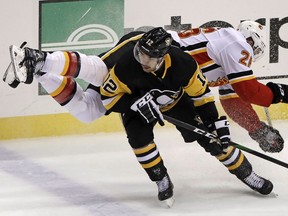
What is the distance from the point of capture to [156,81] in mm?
3232

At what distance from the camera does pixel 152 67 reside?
3145mm

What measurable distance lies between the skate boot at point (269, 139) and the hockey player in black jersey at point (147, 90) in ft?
0.74

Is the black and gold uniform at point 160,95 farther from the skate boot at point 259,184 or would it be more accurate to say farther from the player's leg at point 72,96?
the player's leg at point 72,96

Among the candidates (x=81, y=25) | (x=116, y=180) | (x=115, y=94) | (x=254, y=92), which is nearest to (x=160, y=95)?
(x=115, y=94)

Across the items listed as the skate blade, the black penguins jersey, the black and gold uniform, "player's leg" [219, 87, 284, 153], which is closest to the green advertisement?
"player's leg" [219, 87, 284, 153]

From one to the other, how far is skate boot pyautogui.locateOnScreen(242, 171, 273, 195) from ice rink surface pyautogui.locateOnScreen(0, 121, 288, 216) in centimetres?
3

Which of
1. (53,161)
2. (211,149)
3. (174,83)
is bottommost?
(53,161)

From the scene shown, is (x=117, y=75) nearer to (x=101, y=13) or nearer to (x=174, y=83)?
(x=174, y=83)

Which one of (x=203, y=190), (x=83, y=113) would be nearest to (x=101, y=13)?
(x=83, y=113)

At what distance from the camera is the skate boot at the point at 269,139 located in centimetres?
363

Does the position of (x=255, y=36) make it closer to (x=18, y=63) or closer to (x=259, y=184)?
(x=259, y=184)

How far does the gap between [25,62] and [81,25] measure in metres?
1.75

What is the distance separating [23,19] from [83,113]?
1.61m

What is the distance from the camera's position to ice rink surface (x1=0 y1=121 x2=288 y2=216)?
3.23m
